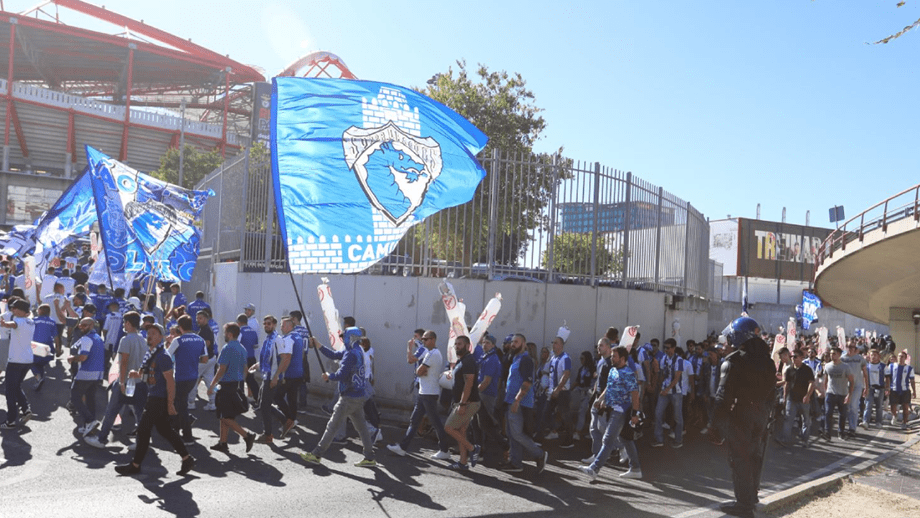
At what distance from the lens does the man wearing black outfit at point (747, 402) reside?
22.0ft

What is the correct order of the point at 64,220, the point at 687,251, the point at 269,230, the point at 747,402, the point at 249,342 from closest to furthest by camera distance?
the point at 747,402 → the point at 249,342 → the point at 269,230 → the point at 687,251 → the point at 64,220

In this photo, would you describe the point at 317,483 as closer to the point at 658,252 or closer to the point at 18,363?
the point at 18,363

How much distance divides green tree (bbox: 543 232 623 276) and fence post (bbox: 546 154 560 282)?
0.02 meters

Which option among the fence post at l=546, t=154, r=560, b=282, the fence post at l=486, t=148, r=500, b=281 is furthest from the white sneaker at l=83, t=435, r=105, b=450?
the fence post at l=546, t=154, r=560, b=282

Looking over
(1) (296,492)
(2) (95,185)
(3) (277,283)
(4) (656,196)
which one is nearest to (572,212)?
(4) (656,196)

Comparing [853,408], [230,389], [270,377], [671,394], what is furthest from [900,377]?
[230,389]

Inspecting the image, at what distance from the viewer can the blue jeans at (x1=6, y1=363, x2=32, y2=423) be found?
9617mm

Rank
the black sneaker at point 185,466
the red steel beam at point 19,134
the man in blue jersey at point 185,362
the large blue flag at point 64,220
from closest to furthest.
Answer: the black sneaker at point 185,466, the man in blue jersey at point 185,362, the large blue flag at point 64,220, the red steel beam at point 19,134

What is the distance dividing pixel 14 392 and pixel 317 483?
4.78 m

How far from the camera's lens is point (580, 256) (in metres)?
14.1

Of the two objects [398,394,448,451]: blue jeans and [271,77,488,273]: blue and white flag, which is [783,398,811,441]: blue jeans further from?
[271,77,488,273]: blue and white flag

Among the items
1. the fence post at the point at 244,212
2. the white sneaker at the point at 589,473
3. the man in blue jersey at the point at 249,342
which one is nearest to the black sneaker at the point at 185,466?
the man in blue jersey at the point at 249,342

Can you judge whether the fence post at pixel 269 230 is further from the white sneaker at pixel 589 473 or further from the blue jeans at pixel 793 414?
the blue jeans at pixel 793 414

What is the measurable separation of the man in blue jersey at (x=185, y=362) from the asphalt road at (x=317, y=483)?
21.9 inches
